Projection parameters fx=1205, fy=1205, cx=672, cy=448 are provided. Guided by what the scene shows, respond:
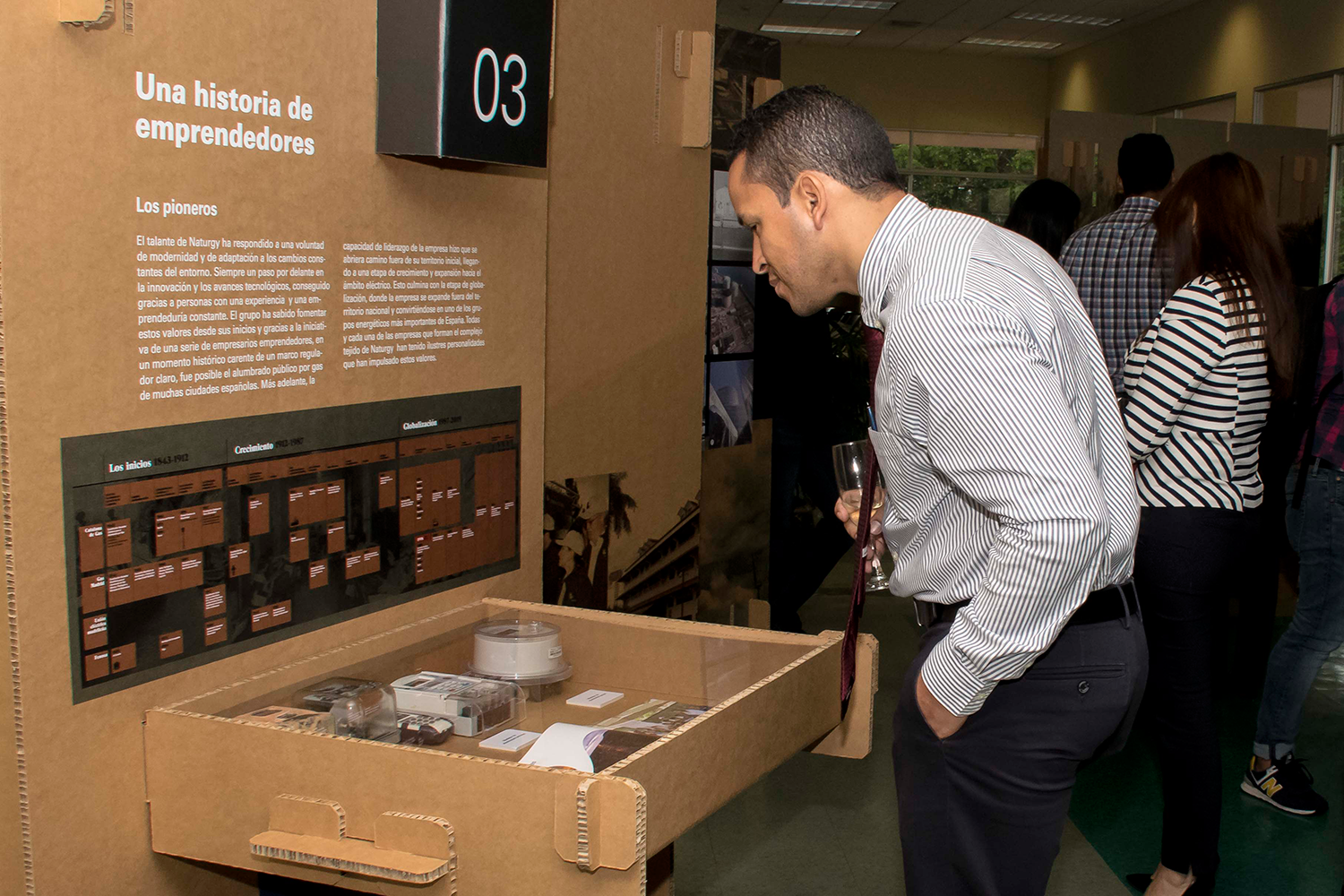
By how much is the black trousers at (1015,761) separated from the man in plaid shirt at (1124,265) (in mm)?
1944

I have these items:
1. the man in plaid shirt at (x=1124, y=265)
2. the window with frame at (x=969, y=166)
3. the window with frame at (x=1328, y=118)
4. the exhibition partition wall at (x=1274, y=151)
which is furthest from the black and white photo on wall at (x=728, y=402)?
the window with frame at (x=969, y=166)

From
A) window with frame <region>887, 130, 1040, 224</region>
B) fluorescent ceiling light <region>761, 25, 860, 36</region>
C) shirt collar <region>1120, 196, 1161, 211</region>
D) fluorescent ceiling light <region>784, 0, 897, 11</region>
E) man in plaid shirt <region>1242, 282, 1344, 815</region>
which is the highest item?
fluorescent ceiling light <region>761, 25, 860, 36</region>

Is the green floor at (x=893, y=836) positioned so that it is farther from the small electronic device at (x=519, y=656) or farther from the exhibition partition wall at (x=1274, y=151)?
the exhibition partition wall at (x=1274, y=151)

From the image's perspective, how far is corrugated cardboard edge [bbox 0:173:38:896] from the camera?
121cm

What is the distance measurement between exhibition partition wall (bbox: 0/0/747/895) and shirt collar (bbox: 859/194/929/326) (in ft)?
2.02

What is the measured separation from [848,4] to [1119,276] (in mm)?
9393

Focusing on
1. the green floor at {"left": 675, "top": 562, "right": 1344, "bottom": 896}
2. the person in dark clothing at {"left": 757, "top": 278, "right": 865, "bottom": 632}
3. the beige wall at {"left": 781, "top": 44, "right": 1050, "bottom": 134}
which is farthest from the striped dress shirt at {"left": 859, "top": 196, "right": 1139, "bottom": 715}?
the beige wall at {"left": 781, "top": 44, "right": 1050, "bottom": 134}

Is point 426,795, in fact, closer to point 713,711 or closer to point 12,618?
point 713,711

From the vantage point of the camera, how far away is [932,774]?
1.42 metres

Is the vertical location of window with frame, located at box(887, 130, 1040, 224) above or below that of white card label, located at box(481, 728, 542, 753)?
above

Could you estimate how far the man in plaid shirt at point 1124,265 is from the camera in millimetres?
3242

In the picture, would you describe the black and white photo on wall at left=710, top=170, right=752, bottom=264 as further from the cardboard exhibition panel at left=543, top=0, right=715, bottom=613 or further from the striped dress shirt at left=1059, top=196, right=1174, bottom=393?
the striped dress shirt at left=1059, top=196, right=1174, bottom=393

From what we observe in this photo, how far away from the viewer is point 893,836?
10.6 feet

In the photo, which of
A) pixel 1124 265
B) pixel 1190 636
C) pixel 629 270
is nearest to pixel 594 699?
pixel 629 270
